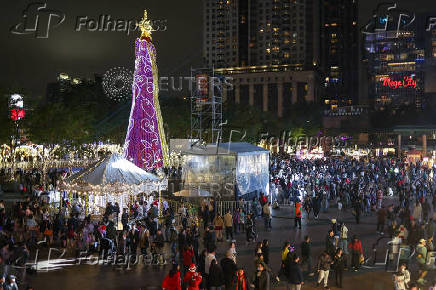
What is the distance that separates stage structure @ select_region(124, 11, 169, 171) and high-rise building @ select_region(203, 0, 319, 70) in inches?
4357

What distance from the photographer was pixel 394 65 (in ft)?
564

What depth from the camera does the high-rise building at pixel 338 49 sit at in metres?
177

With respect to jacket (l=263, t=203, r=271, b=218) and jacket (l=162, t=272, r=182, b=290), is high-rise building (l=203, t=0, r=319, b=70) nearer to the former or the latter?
jacket (l=263, t=203, r=271, b=218)

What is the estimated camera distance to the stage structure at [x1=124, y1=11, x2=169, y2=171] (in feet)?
85.5

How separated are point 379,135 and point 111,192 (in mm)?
80578

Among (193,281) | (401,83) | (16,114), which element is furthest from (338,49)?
(193,281)

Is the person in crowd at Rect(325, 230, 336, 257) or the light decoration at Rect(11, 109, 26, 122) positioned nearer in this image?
the person in crowd at Rect(325, 230, 336, 257)

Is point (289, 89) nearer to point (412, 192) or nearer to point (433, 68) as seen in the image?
point (433, 68)

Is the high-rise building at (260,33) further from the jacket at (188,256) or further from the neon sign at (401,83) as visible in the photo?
the jacket at (188,256)

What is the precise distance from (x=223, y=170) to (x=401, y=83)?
14824 centimetres

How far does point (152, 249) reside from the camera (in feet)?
44.6

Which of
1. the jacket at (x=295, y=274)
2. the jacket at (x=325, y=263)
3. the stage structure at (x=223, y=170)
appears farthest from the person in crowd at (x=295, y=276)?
the stage structure at (x=223, y=170)

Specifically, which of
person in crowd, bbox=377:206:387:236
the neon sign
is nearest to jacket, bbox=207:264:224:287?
person in crowd, bbox=377:206:387:236

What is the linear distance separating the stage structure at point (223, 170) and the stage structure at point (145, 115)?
3.93m
